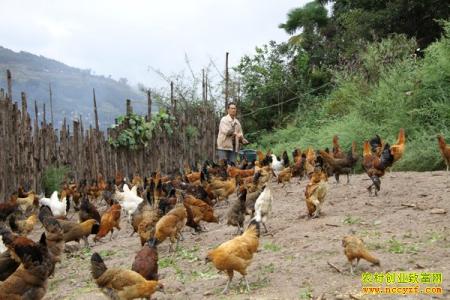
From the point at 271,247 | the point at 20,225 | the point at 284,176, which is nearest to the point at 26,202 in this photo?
the point at 20,225

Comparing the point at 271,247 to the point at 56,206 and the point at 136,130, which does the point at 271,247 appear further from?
the point at 136,130

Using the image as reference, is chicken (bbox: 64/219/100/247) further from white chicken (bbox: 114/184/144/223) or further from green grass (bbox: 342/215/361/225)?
green grass (bbox: 342/215/361/225)

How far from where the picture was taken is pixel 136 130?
15.9 metres

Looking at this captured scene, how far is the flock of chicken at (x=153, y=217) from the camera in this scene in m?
5.84

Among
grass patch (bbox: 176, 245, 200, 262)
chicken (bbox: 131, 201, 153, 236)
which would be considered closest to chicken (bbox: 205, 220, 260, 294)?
grass patch (bbox: 176, 245, 200, 262)

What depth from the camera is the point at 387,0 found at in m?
21.6

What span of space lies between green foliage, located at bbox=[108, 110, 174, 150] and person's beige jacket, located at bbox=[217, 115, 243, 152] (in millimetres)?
2713

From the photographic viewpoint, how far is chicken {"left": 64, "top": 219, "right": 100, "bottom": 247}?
355 inches

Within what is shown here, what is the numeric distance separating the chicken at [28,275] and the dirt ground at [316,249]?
0.72 meters

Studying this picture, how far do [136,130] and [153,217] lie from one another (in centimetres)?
754

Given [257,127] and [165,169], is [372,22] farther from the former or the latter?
[165,169]

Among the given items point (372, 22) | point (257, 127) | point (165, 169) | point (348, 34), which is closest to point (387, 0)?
point (372, 22)

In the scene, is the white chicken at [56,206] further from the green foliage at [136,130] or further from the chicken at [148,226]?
the green foliage at [136,130]

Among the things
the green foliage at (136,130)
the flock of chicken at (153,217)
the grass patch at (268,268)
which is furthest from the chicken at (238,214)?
the green foliage at (136,130)
